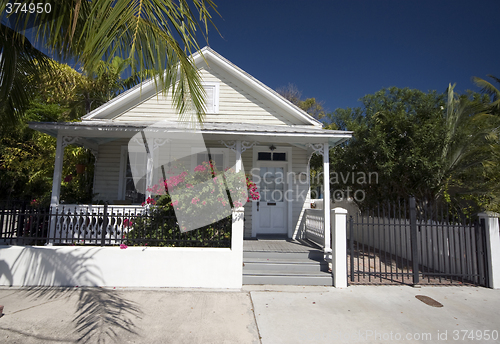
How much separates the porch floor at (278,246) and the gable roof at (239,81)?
386 cm

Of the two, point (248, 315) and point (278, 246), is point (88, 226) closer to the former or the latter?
point (248, 315)

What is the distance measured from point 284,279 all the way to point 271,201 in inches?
138

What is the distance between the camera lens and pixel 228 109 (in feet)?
30.3

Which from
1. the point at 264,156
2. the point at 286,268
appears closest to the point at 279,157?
the point at 264,156

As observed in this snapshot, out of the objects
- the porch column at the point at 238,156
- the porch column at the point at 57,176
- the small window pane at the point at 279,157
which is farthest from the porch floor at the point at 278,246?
the porch column at the point at 57,176

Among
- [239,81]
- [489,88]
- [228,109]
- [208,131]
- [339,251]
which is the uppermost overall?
[489,88]

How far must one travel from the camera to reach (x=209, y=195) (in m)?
5.86

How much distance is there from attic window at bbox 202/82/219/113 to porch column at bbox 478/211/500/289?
7.72 meters

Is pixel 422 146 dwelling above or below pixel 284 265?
above

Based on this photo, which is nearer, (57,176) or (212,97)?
(57,176)

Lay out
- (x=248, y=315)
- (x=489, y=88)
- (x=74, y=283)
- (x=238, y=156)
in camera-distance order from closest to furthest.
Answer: (x=248, y=315) → (x=74, y=283) → (x=238, y=156) → (x=489, y=88)

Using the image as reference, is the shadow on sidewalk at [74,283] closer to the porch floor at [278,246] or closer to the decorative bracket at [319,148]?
the porch floor at [278,246]

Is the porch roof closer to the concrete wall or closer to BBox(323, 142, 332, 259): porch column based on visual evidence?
BBox(323, 142, 332, 259): porch column

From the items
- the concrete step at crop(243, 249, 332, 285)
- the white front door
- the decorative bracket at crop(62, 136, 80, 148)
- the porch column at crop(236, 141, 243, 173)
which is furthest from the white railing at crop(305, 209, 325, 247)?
the decorative bracket at crop(62, 136, 80, 148)
